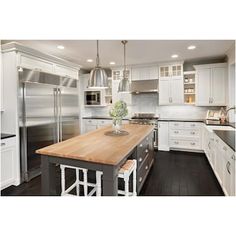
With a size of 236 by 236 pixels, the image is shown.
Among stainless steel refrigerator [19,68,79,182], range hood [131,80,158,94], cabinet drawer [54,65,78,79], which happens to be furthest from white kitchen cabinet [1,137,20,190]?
range hood [131,80,158,94]

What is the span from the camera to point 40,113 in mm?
2992

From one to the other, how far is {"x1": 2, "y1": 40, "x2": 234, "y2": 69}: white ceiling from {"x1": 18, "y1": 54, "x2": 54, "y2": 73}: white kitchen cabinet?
345mm

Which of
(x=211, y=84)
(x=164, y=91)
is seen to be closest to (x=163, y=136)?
(x=164, y=91)

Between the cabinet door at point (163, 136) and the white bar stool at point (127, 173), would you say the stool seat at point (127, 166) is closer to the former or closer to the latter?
the white bar stool at point (127, 173)

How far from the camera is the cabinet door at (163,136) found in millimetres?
4617

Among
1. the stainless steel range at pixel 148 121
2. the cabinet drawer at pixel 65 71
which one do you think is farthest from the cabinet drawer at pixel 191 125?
the cabinet drawer at pixel 65 71

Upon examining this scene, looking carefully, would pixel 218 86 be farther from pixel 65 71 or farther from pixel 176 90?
pixel 65 71

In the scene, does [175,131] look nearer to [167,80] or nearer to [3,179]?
[167,80]

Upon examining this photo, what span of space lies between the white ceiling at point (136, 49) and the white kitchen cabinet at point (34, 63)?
1.13 feet

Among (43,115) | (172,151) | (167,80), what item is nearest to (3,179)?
(43,115)

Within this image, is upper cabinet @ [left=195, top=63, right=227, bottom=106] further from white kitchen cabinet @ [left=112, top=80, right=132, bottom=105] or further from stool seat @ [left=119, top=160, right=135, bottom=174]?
stool seat @ [left=119, top=160, right=135, bottom=174]

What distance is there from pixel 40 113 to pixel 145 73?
10.3ft
